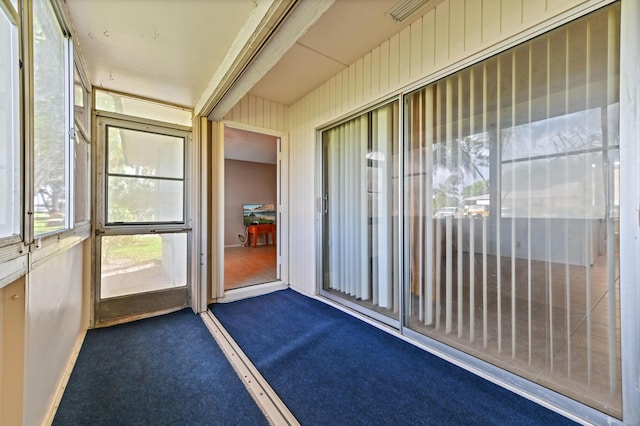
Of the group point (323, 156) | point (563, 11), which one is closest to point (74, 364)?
point (323, 156)

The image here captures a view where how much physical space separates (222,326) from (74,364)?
1027 millimetres

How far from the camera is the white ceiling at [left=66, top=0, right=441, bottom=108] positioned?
1.58 metres

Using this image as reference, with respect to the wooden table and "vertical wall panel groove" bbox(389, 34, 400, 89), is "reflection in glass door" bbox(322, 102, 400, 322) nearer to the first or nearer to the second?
"vertical wall panel groove" bbox(389, 34, 400, 89)

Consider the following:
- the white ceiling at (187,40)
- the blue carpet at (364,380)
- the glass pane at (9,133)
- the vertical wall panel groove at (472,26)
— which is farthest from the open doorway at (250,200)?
the glass pane at (9,133)

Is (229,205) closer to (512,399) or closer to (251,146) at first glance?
(251,146)

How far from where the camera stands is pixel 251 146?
5715mm

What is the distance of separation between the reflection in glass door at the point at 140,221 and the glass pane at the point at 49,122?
3.12ft

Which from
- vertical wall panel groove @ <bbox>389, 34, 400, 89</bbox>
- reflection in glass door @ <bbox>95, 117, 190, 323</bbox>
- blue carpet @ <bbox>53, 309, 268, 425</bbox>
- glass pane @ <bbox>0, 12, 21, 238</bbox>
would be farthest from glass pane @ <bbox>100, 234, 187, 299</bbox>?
vertical wall panel groove @ <bbox>389, 34, 400, 89</bbox>

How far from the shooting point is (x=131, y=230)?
2.60m

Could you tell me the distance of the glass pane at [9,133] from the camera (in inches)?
33.8

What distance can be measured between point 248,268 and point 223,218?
1671 mm

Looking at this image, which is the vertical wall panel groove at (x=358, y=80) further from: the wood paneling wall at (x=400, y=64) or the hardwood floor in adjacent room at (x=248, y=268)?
the hardwood floor in adjacent room at (x=248, y=268)

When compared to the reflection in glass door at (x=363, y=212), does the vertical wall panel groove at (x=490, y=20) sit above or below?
above

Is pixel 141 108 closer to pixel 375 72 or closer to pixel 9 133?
pixel 9 133
